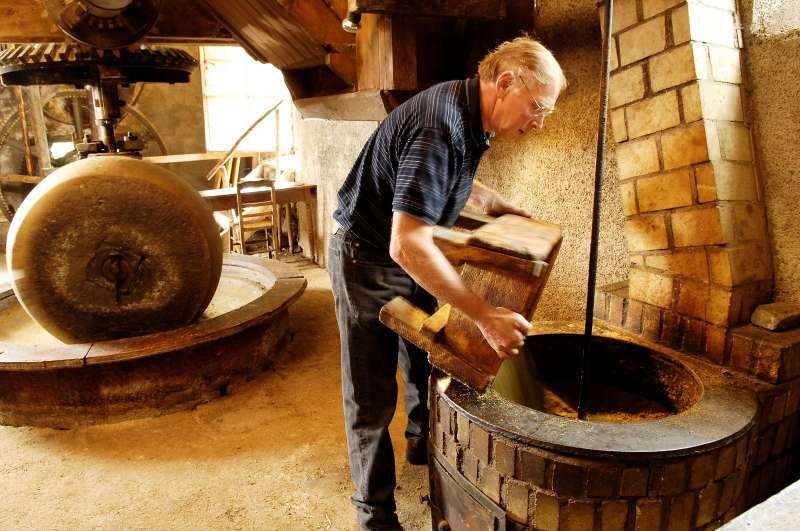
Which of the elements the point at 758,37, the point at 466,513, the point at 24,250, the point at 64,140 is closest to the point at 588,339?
the point at 466,513

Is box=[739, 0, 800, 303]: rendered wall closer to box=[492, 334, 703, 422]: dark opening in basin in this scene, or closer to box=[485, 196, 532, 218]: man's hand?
box=[492, 334, 703, 422]: dark opening in basin

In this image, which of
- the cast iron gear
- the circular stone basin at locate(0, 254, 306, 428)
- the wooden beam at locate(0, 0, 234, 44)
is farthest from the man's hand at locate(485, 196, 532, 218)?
the cast iron gear

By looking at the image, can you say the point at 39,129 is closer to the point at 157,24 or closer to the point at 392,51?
the point at 157,24

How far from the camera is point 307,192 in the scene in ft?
23.4

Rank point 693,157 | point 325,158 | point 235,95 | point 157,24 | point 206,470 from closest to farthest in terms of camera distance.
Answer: point 693,157, point 206,470, point 157,24, point 325,158, point 235,95

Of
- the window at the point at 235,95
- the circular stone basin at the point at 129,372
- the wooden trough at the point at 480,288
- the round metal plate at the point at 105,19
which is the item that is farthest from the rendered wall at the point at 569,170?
the window at the point at 235,95

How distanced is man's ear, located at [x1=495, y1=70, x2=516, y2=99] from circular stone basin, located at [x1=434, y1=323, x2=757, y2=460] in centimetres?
95

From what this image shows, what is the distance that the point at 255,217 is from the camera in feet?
25.4

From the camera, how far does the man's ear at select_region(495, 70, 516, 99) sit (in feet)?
5.49

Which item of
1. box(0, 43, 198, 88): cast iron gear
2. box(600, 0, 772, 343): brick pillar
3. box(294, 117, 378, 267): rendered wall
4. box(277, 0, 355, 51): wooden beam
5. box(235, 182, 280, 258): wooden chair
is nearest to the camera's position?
box(600, 0, 772, 343): brick pillar

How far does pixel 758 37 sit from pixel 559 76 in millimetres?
792

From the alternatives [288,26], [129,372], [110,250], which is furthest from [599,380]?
[110,250]

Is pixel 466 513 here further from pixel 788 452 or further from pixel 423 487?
pixel 788 452

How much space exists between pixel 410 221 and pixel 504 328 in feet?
1.35
